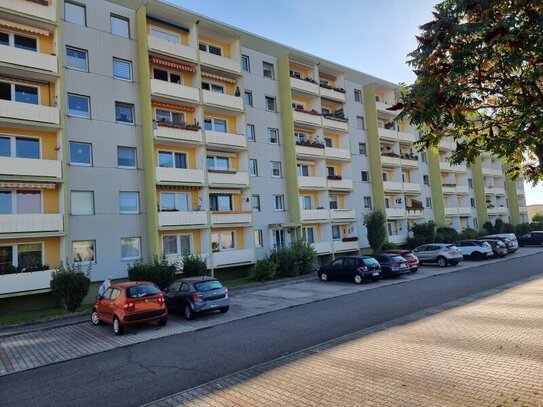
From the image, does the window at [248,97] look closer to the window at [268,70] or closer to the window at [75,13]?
the window at [268,70]

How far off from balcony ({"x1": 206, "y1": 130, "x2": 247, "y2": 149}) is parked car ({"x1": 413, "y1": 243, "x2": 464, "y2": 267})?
49.9ft

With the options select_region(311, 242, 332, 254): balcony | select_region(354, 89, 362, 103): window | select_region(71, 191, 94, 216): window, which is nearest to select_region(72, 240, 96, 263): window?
select_region(71, 191, 94, 216): window

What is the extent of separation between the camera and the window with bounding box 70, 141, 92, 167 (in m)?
21.2

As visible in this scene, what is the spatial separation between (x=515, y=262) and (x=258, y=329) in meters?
23.4

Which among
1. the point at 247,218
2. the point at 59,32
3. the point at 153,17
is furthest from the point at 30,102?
the point at 247,218

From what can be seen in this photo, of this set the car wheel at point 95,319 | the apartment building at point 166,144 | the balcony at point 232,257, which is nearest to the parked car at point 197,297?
the car wheel at point 95,319

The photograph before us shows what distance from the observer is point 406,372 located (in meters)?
7.85

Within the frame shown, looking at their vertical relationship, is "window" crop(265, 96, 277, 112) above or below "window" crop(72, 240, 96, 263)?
above

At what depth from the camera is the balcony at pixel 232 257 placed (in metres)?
24.6

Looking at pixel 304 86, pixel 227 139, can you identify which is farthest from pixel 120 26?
pixel 304 86

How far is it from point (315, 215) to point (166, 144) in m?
12.4

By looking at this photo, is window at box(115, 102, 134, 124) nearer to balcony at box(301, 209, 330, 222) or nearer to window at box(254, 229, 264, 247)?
window at box(254, 229, 264, 247)

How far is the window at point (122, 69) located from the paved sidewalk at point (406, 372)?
Answer: 19741mm

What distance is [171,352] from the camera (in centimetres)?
1076
